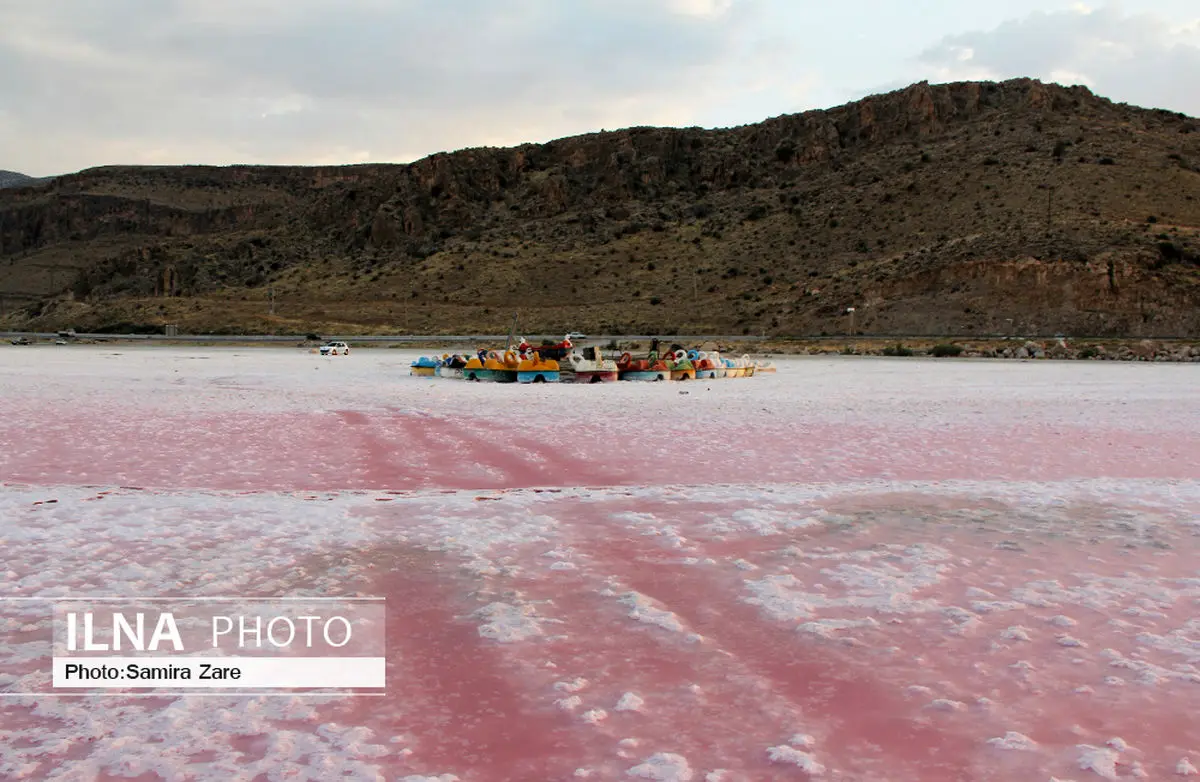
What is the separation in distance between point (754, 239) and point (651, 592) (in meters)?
76.3

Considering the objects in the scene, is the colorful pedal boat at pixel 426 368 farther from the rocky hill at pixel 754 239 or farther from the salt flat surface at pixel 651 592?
the rocky hill at pixel 754 239

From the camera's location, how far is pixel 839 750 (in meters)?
3.68

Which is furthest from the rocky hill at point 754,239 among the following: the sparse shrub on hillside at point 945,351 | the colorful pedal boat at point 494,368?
the colorful pedal boat at point 494,368

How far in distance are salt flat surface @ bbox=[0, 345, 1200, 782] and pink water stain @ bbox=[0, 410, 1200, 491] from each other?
0.09 meters

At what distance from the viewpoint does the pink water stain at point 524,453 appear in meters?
10.0

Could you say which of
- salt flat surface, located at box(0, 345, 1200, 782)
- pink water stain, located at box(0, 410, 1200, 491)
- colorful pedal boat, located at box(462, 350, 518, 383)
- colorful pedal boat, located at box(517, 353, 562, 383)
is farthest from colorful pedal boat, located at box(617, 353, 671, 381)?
salt flat surface, located at box(0, 345, 1200, 782)

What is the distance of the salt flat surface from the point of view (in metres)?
3.68

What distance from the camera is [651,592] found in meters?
5.69

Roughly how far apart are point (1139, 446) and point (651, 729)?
1126 centimetres

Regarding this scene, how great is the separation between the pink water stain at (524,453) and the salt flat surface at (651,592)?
87 mm

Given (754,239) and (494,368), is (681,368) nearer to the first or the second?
(494,368)

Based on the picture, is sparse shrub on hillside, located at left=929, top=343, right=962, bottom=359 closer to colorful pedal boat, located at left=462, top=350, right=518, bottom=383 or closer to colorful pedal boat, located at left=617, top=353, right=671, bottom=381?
colorful pedal boat, located at left=617, top=353, right=671, bottom=381

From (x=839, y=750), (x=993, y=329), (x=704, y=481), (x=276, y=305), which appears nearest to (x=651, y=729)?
(x=839, y=750)

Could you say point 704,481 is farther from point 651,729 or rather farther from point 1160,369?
point 1160,369
